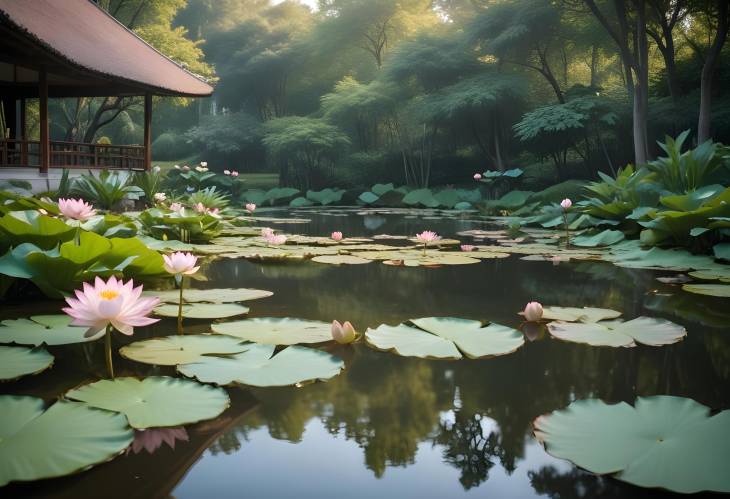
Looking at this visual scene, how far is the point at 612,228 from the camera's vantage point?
4.49 m

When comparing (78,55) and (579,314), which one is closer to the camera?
(579,314)

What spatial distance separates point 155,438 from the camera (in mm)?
919

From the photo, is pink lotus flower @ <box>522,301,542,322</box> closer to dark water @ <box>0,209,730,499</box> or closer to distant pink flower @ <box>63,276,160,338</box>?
dark water @ <box>0,209,730,499</box>

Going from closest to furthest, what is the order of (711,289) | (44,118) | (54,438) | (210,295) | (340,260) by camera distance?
(54,438)
(210,295)
(711,289)
(340,260)
(44,118)

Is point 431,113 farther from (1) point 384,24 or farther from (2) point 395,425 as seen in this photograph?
(2) point 395,425

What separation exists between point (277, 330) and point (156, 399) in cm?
56

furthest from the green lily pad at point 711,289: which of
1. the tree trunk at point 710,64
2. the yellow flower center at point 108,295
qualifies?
the tree trunk at point 710,64

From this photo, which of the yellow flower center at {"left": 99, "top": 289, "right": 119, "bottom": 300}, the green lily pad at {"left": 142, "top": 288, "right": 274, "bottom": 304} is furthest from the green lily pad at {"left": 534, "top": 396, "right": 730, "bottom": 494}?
the green lily pad at {"left": 142, "top": 288, "right": 274, "bottom": 304}

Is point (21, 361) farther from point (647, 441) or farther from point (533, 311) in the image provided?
point (533, 311)

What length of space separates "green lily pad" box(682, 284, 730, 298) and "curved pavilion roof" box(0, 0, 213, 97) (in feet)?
20.8

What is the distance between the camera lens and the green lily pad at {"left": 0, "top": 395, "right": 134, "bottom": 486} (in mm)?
772

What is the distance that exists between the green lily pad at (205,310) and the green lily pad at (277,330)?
0.40ft

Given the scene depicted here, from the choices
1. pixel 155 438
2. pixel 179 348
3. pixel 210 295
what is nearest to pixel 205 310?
pixel 210 295

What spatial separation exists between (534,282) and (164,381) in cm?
200
